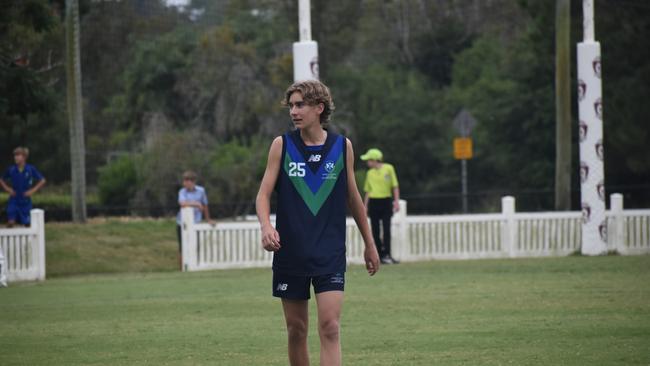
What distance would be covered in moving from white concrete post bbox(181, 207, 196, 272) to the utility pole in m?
7.87

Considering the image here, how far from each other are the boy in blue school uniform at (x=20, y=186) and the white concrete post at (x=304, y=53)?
18.5 ft

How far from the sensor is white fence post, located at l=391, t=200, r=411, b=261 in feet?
81.7

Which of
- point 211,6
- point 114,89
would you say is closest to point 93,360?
point 211,6

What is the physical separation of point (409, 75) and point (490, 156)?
8.53 metres

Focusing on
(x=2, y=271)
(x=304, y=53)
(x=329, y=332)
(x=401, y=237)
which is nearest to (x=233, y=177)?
(x=401, y=237)

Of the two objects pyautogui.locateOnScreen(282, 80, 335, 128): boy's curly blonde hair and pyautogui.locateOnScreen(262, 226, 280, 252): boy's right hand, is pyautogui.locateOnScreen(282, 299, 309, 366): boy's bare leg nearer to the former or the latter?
pyautogui.locateOnScreen(262, 226, 280, 252): boy's right hand

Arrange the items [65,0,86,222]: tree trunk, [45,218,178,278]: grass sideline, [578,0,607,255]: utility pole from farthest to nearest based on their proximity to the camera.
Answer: [65,0,86,222]: tree trunk < [45,218,178,278]: grass sideline < [578,0,607,255]: utility pole

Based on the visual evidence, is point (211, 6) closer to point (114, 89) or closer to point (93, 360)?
point (114, 89)

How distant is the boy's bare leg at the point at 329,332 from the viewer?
297 inches

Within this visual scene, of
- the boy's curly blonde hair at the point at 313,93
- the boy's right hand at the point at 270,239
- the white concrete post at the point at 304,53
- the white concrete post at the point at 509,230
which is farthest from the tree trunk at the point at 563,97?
the boy's right hand at the point at 270,239

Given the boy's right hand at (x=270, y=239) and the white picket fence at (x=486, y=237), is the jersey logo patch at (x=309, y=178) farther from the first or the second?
the white picket fence at (x=486, y=237)

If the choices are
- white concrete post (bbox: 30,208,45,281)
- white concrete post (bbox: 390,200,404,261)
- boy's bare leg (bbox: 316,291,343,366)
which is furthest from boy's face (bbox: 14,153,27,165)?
boy's bare leg (bbox: 316,291,343,366)

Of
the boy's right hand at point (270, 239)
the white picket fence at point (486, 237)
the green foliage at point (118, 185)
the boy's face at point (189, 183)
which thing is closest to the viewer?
the boy's right hand at point (270, 239)

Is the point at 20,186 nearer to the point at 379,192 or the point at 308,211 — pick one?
the point at 379,192
